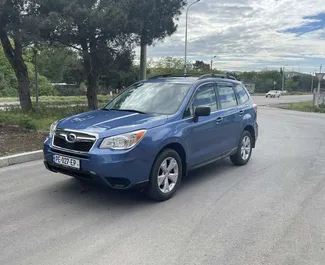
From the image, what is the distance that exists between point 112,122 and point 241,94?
343cm

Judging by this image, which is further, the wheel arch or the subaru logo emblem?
the wheel arch

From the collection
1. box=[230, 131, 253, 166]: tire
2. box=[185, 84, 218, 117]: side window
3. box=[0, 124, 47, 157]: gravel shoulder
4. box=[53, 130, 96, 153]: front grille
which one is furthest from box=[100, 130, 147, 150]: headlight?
box=[0, 124, 47, 157]: gravel shoulder

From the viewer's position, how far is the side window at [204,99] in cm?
561

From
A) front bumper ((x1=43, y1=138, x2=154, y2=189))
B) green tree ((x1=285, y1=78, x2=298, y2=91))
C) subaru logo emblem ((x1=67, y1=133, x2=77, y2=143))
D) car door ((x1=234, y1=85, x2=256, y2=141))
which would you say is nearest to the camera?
front bumper ((x1=43, y1=138, x2=154, y2=189))

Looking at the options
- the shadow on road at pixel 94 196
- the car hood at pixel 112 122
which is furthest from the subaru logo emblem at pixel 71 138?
the shadow on road at pixel 94 196

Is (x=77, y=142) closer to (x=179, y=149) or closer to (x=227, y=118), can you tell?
(x=179, y=149)

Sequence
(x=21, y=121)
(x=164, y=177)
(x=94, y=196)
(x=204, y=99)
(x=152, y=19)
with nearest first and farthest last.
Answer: (x=164, y=177)
(x=94, y=196)
(x=204, y=99)
(x=21, y=121)
(x=152, y=19)

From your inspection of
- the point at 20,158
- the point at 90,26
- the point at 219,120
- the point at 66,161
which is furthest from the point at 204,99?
the point at 90,26

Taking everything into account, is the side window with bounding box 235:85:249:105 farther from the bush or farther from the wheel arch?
the bush

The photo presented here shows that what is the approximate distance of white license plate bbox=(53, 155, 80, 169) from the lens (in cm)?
463

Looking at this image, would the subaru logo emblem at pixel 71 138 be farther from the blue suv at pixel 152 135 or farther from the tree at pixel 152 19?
the tree at pixel 152 19

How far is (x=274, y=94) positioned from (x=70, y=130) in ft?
215

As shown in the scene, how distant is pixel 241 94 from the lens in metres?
7.38

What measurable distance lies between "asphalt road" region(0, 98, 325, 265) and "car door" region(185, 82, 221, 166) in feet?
1.70
